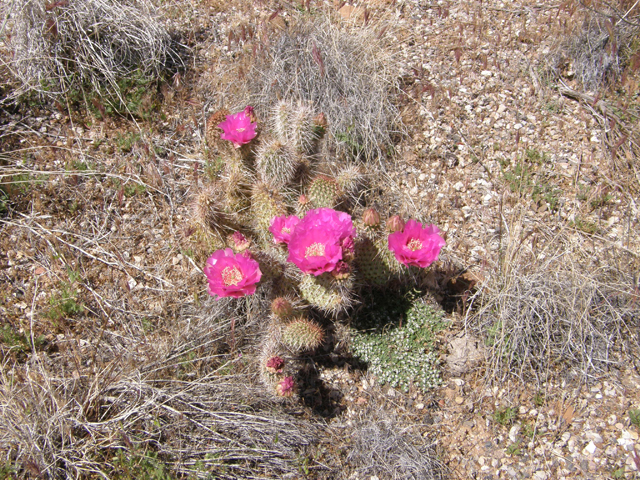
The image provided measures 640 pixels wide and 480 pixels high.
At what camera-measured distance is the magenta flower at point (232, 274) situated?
245 cm

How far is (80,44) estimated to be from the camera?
4.14 metres

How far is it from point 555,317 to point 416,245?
94cm

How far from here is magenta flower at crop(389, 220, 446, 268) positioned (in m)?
2.63

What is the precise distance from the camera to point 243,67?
4.36m

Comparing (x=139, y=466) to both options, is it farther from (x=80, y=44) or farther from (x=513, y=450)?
(x=80, y=44)

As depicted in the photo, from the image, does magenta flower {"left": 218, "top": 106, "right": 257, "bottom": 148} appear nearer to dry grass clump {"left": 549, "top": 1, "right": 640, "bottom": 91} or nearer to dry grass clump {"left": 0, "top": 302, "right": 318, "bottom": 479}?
dry grass clump {"left": 0, "top": 302, "right": 318, "bottom": 479}

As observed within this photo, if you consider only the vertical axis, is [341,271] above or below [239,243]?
above

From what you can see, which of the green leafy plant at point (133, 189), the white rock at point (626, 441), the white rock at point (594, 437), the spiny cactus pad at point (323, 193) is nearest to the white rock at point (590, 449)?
the white rock at point (594, 437)

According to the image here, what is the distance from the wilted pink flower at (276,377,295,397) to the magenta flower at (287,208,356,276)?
57 cm

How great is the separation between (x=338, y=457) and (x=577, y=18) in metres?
4.32

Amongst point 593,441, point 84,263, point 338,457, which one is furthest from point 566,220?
point 84,263

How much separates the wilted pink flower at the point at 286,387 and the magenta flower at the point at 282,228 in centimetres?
73

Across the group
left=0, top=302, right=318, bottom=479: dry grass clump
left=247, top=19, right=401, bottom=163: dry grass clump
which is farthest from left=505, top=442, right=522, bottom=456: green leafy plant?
left=247, top=19, right=401, bottom=163: dry grass clump

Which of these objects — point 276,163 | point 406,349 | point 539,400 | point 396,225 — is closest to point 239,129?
point 276,163
